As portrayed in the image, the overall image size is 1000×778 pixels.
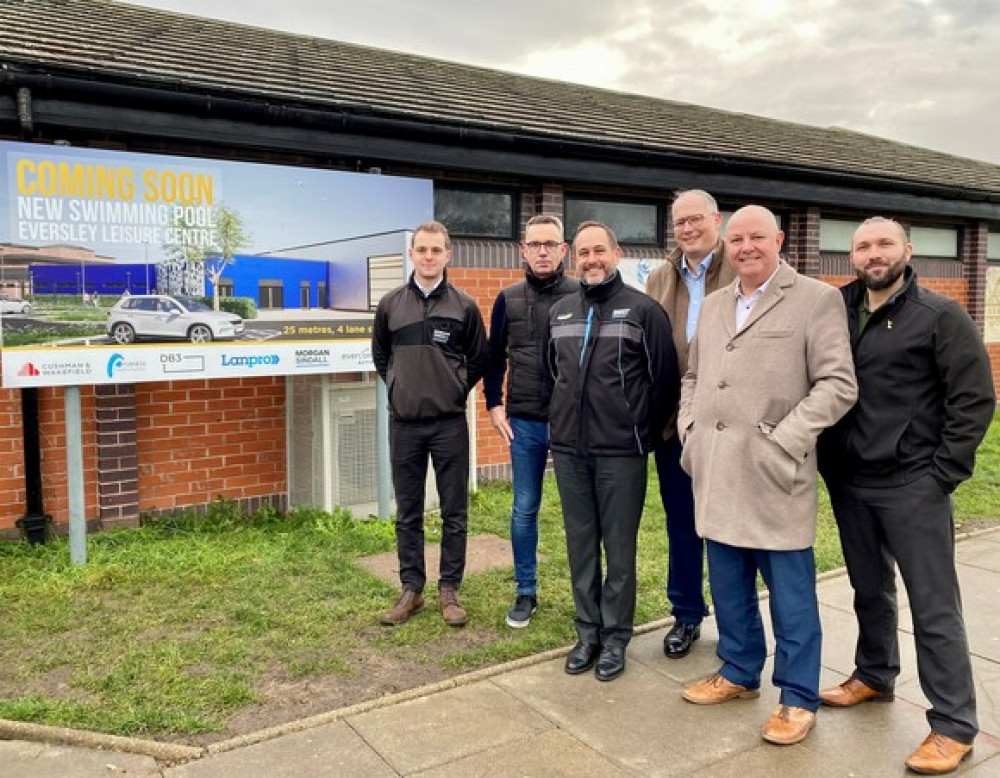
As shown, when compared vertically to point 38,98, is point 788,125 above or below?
above

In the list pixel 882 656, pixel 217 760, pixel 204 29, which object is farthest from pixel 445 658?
pixel 204 29

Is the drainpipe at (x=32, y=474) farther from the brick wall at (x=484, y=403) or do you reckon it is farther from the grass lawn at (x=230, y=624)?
the brick wall at (x=484, y=403)

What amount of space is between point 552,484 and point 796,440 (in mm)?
4921

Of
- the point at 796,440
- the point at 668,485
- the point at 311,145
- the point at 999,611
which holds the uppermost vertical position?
the point at 311,145

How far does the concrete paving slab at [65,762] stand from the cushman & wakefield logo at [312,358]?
10.6 feet

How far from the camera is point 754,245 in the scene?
3330 millimetres

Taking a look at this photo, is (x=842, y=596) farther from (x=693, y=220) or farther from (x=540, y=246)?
(x=540, y=246)

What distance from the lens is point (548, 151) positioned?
789cm

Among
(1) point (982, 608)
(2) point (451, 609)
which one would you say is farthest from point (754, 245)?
(1) point (982, 608)

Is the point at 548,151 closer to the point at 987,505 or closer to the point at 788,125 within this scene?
the point at 987,505

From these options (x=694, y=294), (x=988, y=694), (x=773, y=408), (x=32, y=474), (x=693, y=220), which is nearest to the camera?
(x=773, y=408)

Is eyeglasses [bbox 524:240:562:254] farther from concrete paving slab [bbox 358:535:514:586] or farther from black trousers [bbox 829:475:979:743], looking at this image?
concrete paving slab [bbox 358:535:514:586]

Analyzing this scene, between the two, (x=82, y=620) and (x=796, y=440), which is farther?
(x=82, y=620)

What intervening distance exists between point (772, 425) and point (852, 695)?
4.40ft
